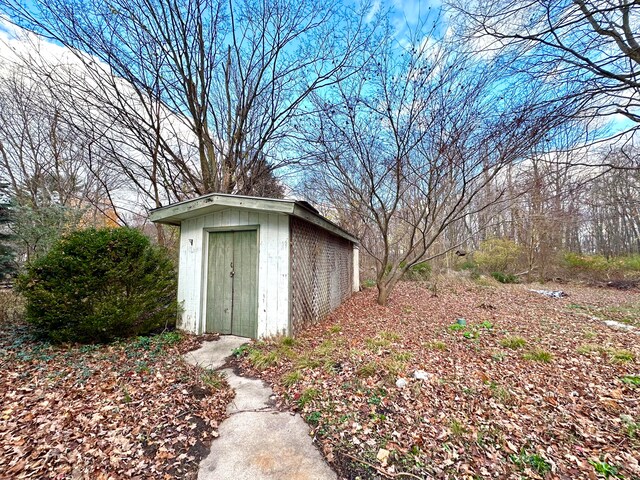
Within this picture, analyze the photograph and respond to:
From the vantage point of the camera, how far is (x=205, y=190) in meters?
7.30

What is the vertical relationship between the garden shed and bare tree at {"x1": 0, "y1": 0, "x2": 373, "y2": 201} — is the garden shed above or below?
below

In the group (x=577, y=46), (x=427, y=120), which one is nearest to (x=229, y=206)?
(x=427, y=120)

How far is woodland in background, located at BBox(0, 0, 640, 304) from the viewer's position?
3.36 meters

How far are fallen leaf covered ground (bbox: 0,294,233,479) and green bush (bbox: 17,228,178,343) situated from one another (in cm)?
38

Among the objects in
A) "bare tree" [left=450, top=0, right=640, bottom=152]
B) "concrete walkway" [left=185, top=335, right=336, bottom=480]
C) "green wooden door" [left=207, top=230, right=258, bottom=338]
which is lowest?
"concrete walkway" [left=185, top=335, right=336, bottom=480]

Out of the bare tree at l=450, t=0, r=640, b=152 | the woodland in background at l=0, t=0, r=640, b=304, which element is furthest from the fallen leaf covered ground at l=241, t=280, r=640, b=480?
the bare tree at l=450, t=0, r=640, b=152

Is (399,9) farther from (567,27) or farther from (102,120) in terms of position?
(102,120)

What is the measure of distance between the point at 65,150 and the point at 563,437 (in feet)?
46.5

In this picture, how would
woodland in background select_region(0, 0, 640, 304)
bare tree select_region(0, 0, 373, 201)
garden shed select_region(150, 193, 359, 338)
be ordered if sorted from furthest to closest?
bare tree select_region(0, 0, 373, 201), garden shed select_region(150, 193, 359, 338), woodland in background select_region(0, 0, 640, 304)

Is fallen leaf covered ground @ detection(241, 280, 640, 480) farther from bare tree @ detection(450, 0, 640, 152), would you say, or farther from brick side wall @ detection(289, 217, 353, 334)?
bare tree @ detection(450, 0, 640, 152)

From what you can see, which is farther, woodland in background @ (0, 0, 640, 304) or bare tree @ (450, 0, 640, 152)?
woodland in background @ (0, 0, 640, 304)

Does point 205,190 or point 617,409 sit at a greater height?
point 205,190

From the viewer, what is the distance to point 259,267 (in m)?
4.51

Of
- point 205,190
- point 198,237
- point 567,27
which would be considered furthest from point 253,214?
point 567,27
